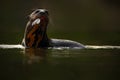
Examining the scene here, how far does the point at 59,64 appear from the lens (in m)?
12.8

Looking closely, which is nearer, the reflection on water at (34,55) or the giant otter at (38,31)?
the reflection on water at (34,55)

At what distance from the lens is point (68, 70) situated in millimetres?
11805

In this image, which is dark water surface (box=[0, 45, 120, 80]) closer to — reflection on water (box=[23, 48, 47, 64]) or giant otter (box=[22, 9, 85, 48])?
reflection on water (box=[23, 48, 47, 64])

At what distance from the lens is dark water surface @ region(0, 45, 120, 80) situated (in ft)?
35.9

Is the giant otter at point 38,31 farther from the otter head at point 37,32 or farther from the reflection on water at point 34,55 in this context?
the reflection on water at point 34,55

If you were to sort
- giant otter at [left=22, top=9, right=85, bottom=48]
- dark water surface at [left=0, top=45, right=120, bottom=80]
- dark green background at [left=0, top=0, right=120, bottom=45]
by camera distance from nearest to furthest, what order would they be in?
dark water surface at [left=0, top=45, right=120, bottom=80], giant otter at [left=22, top=9, right=85, bottom=48], dark green background at [left=0, top=0, right=120, bottom=45]

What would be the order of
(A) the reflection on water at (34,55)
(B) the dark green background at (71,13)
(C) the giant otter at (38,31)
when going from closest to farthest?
(A) the reflection on water at (34,55)
(C) the giant otter at (38,31)
(B) the dark green background at (71,13)

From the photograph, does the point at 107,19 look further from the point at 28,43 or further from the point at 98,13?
the point at 28,43

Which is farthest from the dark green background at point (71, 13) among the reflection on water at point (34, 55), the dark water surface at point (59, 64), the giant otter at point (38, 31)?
the dark water surface at point (59, 64)

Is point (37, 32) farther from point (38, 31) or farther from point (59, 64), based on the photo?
point (59, 64)

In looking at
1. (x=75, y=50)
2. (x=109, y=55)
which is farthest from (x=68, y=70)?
(x=75, y=50)

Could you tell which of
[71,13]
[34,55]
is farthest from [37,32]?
[71,13]

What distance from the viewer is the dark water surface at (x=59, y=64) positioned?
10.9 m

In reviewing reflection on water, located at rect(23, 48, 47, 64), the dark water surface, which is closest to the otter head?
the dark water surface
